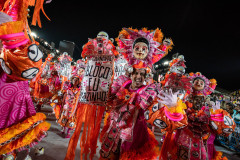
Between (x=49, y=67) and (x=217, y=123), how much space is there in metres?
4.95

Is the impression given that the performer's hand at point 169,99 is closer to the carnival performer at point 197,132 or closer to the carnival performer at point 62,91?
the carnival performer at point 197,132

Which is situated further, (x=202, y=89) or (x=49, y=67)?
(x=49, y=67)

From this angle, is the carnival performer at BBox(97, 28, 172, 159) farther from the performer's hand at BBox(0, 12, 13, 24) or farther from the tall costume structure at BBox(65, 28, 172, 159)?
the performer's hand at BBox(0, 12, 13, 24)

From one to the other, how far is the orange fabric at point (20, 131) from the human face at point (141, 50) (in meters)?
1.63

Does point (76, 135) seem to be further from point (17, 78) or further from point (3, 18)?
point (3, 18)

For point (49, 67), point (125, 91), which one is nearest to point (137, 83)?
point (125, 91)

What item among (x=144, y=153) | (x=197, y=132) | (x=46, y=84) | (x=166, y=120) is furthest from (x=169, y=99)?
(x=46, y=84)

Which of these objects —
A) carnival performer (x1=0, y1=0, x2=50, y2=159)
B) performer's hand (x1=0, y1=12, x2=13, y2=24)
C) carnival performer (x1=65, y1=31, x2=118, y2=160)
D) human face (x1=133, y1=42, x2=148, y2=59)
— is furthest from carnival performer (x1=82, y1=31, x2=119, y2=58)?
performer's hand (x1=0, y1=12, x2=13, y2=24)

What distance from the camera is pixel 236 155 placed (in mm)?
5336

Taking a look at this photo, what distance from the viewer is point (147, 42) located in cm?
226

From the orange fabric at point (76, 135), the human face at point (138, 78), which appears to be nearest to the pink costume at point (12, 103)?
the orange fabric at point (76, 135)

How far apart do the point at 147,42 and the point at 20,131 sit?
6.64 feet

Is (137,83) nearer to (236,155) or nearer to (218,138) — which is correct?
(236,155)

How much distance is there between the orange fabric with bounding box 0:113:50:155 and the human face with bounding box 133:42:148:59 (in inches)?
64.1
